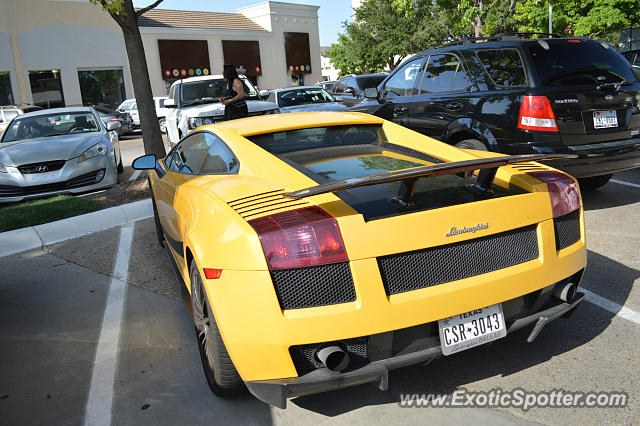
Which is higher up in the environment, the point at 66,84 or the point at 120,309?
the point at 66,84

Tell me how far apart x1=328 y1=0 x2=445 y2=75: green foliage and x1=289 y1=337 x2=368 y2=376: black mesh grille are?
43051mm

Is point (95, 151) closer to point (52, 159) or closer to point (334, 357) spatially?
point (52, 159)

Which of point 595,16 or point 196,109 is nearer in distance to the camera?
point 196,109

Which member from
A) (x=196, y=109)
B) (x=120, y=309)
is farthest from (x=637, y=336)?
(x=196, y=109)

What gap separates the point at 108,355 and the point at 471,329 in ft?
7.79

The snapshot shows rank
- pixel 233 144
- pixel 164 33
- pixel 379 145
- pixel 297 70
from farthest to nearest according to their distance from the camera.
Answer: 1. pixel 297 70
2. pixel 164 33
3. pixel 379 145
4. pixel 233 144

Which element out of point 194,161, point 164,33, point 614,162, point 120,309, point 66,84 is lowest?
point 120,309

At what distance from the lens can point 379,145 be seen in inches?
151

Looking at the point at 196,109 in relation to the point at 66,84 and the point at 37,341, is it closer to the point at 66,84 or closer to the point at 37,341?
the point at 37,341

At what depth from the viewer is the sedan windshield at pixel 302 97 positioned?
43.6 ft

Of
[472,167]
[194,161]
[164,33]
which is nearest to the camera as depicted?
[472,167]

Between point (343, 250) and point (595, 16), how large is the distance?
33.3 metres

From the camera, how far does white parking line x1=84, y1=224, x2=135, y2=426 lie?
2.93 metres

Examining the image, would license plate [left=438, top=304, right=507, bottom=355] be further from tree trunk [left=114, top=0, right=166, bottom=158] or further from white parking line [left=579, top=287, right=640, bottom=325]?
tree trunk [left=114, top=0, right=166, bottom=158]
